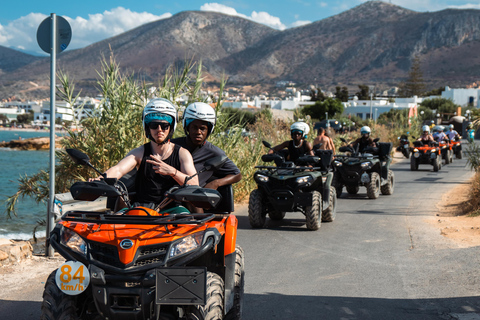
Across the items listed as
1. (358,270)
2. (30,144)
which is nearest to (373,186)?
(358,270)

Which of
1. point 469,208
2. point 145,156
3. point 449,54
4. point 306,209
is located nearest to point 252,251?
point 306,209

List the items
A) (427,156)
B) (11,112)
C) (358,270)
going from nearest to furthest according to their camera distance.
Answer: (358,270) → (427,156) → (11,112)

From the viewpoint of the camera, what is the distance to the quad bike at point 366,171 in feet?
52.1

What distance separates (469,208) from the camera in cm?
1289

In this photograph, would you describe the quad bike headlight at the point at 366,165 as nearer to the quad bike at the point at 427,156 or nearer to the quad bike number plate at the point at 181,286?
the quad bike at the point at 427,156

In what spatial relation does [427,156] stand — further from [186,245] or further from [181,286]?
[181,286]

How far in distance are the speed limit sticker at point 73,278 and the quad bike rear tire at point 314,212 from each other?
277 inches

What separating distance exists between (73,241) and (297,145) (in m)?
8.47

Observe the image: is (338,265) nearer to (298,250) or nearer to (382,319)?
(298,250)

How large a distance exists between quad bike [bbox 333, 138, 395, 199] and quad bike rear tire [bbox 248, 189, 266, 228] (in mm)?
5443

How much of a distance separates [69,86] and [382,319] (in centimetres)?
699

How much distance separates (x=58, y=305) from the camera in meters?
3.98

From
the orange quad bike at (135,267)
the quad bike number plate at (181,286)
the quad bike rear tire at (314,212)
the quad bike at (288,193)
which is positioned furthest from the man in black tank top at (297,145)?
the quad bike number plate at (181,286)

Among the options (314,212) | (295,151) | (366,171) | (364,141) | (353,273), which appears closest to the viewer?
(353,273)
